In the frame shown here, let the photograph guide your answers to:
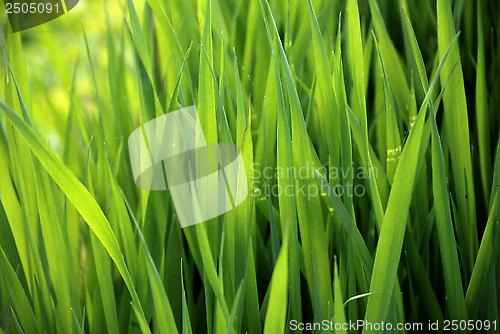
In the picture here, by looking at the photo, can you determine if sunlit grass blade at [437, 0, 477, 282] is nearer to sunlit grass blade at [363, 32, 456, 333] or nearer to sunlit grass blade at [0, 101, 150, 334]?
sunlit grass blade at [363, 32, 456, 333]

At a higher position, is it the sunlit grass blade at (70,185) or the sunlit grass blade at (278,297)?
the sunlit grass blade at (70,185)

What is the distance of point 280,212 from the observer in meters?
0.36

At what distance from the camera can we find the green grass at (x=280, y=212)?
0.32m

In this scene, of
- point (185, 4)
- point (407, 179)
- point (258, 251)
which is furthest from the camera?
point (185, 4)

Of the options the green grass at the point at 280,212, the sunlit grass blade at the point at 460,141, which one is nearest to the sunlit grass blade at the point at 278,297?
the green grass at the point at 280,212

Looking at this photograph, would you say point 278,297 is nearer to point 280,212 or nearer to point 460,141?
point 280,212

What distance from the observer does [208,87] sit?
1.14ft

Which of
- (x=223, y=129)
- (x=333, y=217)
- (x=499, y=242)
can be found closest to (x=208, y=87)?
(x=223, y=129)

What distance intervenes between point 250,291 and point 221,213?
0.21ft

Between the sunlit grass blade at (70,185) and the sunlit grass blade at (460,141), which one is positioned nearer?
the sunlit grass blade at (70,185)

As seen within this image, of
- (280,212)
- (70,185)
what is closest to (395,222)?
(280,212)

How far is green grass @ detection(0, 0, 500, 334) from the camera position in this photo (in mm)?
322

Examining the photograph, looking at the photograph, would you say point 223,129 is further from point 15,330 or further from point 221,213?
point 15,330

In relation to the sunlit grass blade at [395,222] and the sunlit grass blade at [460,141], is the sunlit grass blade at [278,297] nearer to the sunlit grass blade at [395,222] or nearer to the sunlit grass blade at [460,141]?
the sunlit grass blade at [395,222]
